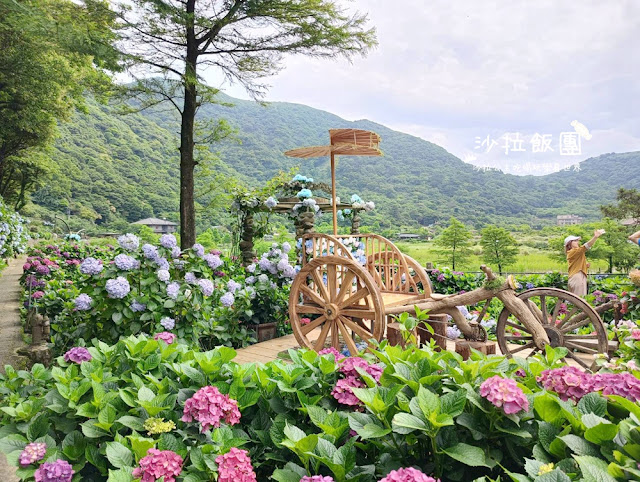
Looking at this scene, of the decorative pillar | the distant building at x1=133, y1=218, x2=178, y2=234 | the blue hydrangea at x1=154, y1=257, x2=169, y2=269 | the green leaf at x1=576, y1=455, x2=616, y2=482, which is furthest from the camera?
the distant building at x1=133, y1=218, x2=178, y2=234

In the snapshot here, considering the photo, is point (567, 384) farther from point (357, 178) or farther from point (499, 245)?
point (357, 178)

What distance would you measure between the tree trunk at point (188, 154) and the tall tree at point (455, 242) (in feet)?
41.9

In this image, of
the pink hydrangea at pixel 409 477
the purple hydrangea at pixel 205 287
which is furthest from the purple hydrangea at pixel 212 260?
the pink hydrangea at pixel 409 477

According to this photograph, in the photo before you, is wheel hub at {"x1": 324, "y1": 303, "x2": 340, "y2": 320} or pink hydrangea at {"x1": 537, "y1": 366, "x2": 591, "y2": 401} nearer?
pink hydrangea at {"x1": 537, "y1": 366, "x2": 591, "y2": 401}

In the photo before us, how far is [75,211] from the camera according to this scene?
24484 mm

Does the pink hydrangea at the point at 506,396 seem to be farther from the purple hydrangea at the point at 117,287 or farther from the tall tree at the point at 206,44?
the tall tree at the point at 206,44

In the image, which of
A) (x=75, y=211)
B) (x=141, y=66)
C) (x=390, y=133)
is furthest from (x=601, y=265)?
(x=75, y=211)

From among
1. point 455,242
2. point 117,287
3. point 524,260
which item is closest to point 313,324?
point 117,287

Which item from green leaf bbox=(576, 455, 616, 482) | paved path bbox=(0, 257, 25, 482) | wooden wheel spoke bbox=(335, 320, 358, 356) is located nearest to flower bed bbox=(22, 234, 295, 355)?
paved path bbox=(0, 257, 25, 482)

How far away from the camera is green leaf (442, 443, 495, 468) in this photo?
2.51 ft

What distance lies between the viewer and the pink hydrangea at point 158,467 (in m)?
0.83

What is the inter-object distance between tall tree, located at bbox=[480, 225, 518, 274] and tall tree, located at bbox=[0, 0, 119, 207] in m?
15.1

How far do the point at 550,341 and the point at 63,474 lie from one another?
8.10ft

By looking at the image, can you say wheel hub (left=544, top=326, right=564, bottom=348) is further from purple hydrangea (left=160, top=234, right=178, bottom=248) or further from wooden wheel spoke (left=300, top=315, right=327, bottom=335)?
purple hydrangea (left=160, top=234, right=178, bottom=248)
